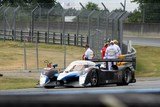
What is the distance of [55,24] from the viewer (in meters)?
44.2

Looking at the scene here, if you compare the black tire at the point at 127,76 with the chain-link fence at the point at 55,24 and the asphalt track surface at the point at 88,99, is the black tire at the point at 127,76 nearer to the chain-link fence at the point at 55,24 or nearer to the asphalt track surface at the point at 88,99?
the chain-link fence at the point at 55,24

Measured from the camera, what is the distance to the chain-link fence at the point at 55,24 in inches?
1476

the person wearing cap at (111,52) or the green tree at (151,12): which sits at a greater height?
the green tree at (151,12)

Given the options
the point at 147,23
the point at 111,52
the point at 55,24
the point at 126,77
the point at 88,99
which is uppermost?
the point at 147,23

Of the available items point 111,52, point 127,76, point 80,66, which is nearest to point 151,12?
point 111,52

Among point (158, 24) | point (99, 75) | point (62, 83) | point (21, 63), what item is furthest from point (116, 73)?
point (158, 24)

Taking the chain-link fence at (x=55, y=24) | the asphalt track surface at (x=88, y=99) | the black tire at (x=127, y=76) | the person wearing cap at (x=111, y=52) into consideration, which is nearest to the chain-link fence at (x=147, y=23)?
the chain-link fence at (x=55, y=24)

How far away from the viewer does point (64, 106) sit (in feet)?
5.05

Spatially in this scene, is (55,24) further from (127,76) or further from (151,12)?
(127,76)

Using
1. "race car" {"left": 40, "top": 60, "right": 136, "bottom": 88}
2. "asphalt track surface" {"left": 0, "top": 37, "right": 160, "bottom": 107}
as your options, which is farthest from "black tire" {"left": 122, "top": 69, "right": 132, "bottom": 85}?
"asphalt track surface" {"left": 0, "top": 37, "right": 160, "bottom": 107}

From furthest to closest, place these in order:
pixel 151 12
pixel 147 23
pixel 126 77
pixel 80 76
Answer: pixel 147 23 < pixel 151 12 < pixel 126 77 < pixel 80 76

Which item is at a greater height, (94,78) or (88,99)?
(88,99)

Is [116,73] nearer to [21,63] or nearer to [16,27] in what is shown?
[21,63]

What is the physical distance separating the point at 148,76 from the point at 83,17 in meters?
14.8
